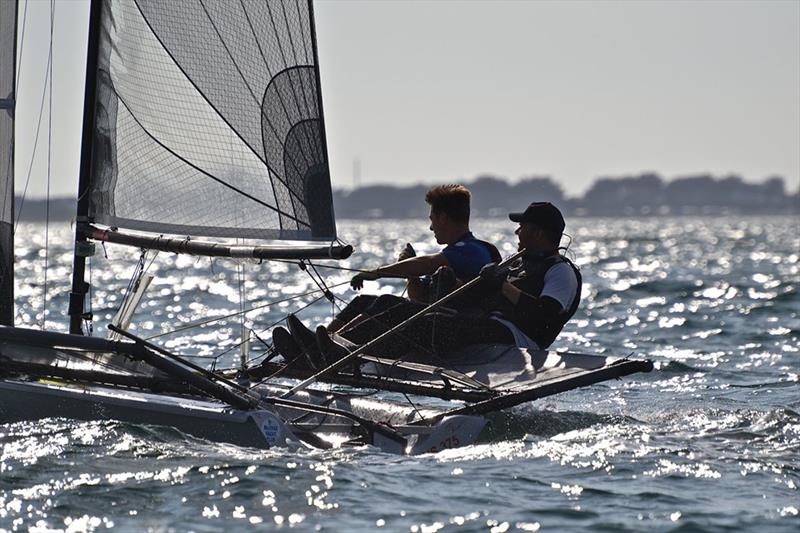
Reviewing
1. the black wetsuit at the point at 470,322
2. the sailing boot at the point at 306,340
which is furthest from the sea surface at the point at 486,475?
the sailing boot at the point at 306,340

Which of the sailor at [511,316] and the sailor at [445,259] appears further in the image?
the sailor at [445,259]

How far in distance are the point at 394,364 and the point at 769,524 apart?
9.46 ft

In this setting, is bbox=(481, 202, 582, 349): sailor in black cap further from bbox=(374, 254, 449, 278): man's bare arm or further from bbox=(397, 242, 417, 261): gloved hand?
bbox=(397, 242, 417, 261): gloved hand

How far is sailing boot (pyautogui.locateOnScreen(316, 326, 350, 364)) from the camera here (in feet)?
26.1

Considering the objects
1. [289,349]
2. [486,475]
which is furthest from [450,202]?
[486,475]

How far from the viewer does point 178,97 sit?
852cm

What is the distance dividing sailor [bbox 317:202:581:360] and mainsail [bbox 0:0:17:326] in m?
2.20

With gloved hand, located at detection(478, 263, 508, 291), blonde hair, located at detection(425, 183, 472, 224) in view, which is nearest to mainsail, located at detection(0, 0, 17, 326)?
blonde hair, located at detection(425, 183, 472, 224)

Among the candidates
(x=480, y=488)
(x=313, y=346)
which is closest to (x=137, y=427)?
(x=313, y=346)

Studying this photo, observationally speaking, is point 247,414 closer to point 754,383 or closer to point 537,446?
point 537,446

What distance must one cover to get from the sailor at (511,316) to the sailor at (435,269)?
0.30ft

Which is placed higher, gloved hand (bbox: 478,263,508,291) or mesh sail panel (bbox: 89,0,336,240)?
mesh sail panel (bbox: 89,0,336,240)

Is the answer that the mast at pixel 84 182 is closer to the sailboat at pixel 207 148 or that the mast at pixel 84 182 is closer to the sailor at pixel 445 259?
the sailboat at pixel 207 148

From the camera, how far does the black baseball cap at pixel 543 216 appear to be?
817 cm
